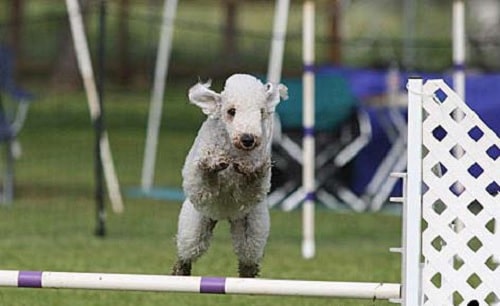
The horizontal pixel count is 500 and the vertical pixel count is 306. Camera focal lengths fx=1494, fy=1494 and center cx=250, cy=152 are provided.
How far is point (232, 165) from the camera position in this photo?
6.37 m

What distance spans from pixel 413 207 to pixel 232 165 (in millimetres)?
870

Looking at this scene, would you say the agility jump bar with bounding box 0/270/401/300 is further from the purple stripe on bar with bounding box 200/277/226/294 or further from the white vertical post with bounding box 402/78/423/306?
the white vertical post with bounding box 402/78/423/306

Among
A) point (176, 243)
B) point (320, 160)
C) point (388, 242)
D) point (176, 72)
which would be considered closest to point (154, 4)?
point (176, 72)

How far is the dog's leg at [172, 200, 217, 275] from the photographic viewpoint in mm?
6816

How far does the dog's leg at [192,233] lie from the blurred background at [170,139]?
236 cm

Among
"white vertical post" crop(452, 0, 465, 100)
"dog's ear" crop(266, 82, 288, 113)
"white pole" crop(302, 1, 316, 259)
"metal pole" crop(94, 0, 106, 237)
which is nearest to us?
"dog's ear" crop(266, 82, 288, 113)

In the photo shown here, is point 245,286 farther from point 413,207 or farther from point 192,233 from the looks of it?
point 413,207

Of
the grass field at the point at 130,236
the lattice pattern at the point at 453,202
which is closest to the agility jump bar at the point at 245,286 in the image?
the lattice pattern at the point at 453,202

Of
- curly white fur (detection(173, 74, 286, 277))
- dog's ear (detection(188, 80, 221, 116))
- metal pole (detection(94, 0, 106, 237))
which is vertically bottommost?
metal pole (detection(94, 0, 106, 237))

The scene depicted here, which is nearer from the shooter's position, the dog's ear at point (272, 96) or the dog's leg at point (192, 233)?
the dog's ear at point (272, 96)

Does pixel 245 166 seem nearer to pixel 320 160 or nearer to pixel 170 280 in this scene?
pixel 170 280

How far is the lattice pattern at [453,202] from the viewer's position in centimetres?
672

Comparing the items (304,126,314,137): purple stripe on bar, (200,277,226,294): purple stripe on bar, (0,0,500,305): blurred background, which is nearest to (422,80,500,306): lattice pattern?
(200,277,226,294): purple stripe on bar

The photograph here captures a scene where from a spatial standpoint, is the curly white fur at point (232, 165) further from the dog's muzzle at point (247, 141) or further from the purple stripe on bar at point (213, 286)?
the purple stripe on bar at point (213, 286)
